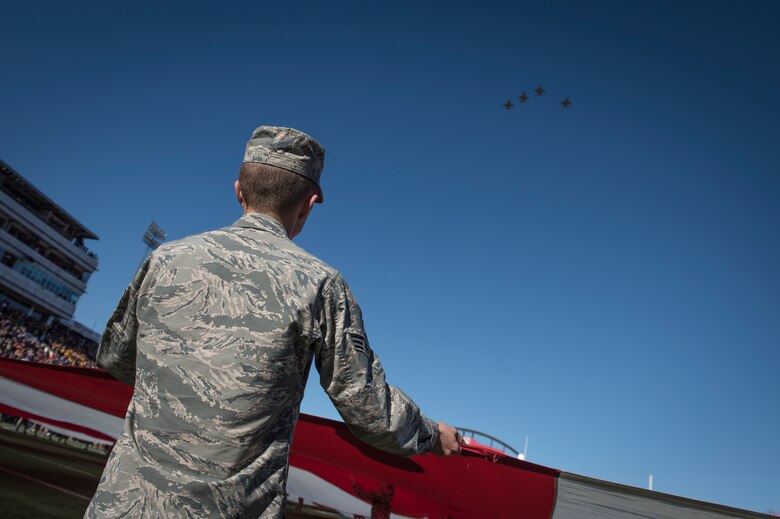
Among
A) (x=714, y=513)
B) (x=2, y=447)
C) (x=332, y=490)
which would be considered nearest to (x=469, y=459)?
(x=714, y=513)

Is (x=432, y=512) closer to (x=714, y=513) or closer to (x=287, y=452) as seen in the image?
(x=714, y=513)

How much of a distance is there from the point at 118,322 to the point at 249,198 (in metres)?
0.59

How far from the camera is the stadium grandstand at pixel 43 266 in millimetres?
51781

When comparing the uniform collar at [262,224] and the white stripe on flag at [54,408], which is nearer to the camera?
the uniform collar at [262,224]

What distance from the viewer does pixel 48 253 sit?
2415 inches

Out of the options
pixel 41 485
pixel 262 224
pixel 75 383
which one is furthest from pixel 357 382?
pixel 41 485

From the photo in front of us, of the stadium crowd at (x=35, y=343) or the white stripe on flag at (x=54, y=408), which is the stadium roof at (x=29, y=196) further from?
the white stripe on flag at (x=54, y=408)

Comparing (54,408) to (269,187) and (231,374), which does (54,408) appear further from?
(231,374)

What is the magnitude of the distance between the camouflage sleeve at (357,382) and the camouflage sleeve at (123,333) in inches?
23.7

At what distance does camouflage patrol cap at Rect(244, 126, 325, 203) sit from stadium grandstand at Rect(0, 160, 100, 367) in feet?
163

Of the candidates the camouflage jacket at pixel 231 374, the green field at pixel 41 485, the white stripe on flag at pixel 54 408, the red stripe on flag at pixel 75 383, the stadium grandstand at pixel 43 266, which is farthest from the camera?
the stadium grandstand at pixel 43 266

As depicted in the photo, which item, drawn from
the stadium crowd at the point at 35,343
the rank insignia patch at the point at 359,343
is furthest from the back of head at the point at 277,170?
the stadium crowd at the point at 35,343

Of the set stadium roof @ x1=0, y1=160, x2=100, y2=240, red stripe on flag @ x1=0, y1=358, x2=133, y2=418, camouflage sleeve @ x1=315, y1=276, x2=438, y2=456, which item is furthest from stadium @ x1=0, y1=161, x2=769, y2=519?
stadium roof @ x1=0, y1=160, x2=100, y2=240

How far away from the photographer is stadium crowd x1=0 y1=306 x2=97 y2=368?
1323 inches
